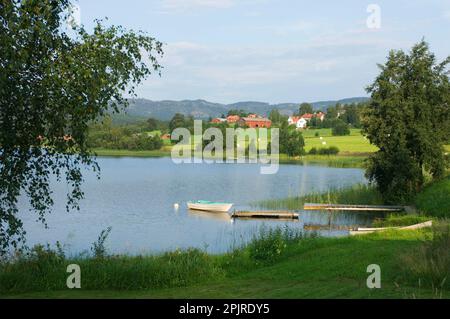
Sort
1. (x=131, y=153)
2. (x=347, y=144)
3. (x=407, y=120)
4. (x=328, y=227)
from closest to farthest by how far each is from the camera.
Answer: (x=328, y=227)
(x=407, y=120)
(x=347, y=144)
(x=131, y=153)

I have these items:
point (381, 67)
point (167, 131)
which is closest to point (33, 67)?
point (381, 67)

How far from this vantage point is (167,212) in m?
40.8

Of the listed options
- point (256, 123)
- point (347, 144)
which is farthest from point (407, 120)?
point (256, 123)

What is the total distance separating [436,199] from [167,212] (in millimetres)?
19682

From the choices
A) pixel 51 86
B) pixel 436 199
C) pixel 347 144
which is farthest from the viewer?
pixel 347 144

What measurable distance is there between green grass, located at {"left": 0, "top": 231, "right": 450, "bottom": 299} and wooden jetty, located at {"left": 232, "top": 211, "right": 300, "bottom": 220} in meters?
20.8

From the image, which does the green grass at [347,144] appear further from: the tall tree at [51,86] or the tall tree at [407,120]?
the tall tree at [51,86]

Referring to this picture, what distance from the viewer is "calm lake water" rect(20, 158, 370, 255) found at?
93.7 feet

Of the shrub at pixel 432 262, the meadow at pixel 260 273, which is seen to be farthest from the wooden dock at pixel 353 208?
the shrub at pixel 432 262

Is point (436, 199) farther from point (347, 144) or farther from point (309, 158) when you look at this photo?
point (347, 144)

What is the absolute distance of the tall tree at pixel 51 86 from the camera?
8.59 metres

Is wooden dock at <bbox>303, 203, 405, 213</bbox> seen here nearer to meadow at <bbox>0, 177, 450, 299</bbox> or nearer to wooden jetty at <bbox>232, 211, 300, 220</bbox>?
wooden jetty at <bbox>232, 211, 300, 220</bbox>

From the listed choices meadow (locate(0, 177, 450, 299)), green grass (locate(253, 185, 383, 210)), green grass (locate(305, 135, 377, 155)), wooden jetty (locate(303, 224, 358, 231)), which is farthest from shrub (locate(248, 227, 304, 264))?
green grass (locate(305, 135, 377, 155))

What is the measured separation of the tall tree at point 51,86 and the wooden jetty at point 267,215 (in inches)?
1074
